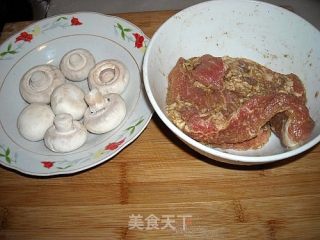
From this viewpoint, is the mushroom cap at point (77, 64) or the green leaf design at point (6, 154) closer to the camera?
the green leaf design at point (6, 154)

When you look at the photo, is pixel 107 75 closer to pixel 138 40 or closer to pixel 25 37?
pixel 138 40

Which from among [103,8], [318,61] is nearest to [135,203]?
Result: [318,61]

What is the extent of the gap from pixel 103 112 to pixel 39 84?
0.29m

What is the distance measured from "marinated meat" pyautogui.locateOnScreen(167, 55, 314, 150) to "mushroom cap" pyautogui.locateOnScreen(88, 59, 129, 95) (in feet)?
0.71

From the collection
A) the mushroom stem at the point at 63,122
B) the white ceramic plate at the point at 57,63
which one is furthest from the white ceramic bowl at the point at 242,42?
the mushroom stem at the point at 63,122

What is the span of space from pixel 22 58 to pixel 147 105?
22.8 inches

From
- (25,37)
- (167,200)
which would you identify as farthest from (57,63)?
(167,200)

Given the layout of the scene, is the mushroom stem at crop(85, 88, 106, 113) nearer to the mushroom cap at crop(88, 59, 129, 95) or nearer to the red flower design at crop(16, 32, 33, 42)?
the mushroom cap at crop(88, 59, 129, 95)

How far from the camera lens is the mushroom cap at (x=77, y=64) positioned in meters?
1.17

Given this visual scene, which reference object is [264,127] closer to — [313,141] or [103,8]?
[313,141]

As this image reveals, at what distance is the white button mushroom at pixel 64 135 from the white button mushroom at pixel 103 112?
0.16 ft

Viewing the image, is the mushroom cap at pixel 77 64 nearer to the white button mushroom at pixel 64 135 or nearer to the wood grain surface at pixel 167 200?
the white button mushroom at pixel 64 135

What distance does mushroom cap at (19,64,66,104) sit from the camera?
1.13m

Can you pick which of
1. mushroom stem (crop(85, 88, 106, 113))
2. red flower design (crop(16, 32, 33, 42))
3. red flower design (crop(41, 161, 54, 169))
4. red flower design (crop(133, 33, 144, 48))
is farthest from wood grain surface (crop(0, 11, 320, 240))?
red flower design (crop(16, 32, 33, 42))
